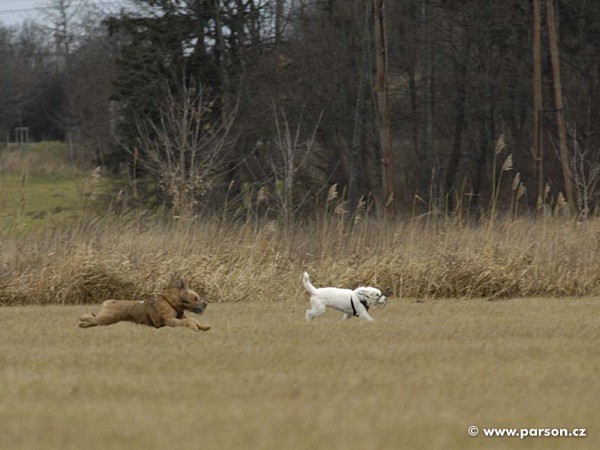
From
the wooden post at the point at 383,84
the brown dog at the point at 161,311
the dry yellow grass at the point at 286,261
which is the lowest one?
the dry yellow grass at the point at 286,261

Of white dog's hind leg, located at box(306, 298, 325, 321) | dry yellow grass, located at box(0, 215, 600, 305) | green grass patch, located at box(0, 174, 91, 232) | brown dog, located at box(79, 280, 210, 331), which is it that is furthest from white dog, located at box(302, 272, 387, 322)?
green grass patch, located at box(0, 174, 91, 232)

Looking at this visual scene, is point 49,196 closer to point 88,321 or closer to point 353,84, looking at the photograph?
point 353,84

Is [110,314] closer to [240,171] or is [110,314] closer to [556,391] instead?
[556,391]

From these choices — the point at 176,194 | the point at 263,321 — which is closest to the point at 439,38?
the point at 176,194

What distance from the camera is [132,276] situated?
48.0 ft

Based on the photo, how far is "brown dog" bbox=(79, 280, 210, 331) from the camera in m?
10.6

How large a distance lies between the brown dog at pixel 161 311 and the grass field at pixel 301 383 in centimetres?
12

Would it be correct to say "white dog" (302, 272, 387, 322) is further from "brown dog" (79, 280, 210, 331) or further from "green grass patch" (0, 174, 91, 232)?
"green grass patch" (0, 174, 91, 232)

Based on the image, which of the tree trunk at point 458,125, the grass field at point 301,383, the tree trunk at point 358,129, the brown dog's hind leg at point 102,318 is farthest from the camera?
the tree trunk at point 458,125

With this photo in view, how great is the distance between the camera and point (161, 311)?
35.0ft

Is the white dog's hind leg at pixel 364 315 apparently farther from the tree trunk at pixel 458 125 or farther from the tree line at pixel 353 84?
the tree trunk at pixel 458 125

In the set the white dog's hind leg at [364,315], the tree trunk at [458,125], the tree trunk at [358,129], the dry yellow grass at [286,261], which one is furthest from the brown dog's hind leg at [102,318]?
the tree trunk at [458,125]

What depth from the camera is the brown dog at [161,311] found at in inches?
417

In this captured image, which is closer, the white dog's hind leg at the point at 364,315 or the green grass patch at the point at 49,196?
the white dog's hind leg at the point at 364,315
